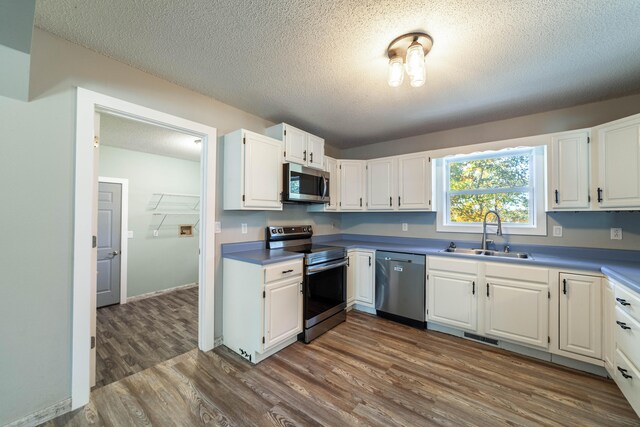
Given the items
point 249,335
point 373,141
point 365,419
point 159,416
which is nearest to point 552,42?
point 373,141

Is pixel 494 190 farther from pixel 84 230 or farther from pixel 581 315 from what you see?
pixel 84 230

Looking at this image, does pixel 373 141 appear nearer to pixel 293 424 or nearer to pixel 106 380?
pixel 293 424

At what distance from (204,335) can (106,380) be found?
73cm

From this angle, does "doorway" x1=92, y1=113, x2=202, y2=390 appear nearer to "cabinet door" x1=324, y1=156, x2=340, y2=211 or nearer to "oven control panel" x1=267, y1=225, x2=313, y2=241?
"oven control panel" x1=267, y1=225, x2=313, y2=241

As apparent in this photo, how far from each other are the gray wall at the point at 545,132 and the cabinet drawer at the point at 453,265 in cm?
63

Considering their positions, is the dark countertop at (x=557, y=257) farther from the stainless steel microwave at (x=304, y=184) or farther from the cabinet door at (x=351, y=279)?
the stainless steel microwave at (x=304, y=184)

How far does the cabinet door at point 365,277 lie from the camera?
3.27 meters

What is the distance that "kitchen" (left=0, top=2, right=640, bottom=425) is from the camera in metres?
1.51

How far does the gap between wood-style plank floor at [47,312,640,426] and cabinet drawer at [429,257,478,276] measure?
750mm

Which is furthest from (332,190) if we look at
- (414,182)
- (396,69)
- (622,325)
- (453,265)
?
(622,325)

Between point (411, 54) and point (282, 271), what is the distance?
6.40ft

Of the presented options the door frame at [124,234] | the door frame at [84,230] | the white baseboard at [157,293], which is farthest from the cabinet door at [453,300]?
the door frame at [124,234]

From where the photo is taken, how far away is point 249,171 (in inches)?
97.4

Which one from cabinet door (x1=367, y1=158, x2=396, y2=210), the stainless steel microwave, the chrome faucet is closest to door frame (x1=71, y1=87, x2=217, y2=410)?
the stainless steel microwave
